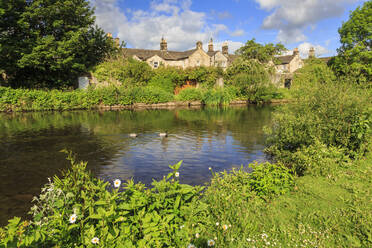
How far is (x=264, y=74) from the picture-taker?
3831 cm

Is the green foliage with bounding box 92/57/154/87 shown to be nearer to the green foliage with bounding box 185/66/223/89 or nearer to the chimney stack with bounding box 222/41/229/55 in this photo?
the green foliage with bounding box 185/66/223/89

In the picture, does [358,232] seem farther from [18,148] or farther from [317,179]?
[18,148]

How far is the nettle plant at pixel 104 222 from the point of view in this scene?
307 centimetres

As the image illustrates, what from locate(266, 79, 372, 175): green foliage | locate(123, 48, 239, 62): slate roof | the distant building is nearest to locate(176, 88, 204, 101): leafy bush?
locate(123, 48, 239, 62): slate roof

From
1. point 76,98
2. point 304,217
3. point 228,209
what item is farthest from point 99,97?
point 304,217

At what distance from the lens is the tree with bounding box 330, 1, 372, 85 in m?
36.5

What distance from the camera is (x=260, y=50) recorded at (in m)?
49.7

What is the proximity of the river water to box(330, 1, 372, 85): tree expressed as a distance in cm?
2915

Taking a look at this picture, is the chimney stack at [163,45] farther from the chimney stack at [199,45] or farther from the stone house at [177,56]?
the chimney stack at [199,45]

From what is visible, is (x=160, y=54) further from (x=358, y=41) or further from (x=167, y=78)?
(x=358, y=41)

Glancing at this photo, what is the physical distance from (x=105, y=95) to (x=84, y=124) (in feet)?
41.1

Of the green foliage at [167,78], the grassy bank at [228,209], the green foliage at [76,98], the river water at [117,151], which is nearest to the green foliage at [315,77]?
the grassy bank at [228,209]

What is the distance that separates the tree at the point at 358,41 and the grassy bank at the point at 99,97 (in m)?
13.0

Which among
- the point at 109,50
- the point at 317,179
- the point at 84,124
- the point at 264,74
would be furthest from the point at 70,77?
the point at 317,179
